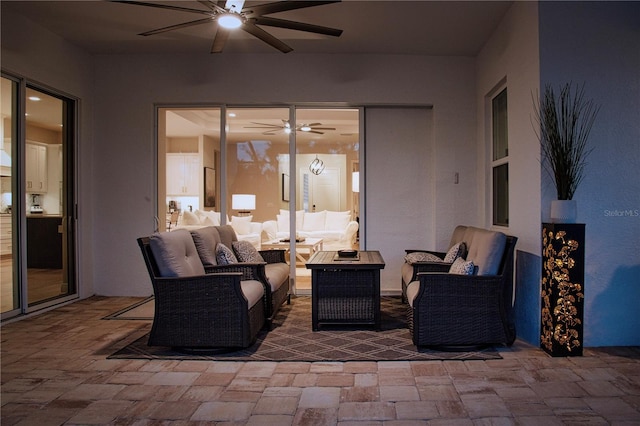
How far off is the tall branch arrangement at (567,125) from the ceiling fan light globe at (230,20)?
2292 mm

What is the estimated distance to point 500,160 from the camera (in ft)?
14.4

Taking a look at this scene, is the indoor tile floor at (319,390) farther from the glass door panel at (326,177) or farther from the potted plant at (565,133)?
the glass door panel at (326,177)

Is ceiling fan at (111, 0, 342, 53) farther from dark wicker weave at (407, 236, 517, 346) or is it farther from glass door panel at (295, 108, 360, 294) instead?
dark wicker weave at (407, 236, 517, 346)

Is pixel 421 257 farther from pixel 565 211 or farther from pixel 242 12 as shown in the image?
pixel 242 12

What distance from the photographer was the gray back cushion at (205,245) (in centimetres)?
367

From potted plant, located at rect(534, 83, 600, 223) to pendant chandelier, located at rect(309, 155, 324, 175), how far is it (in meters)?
2.81

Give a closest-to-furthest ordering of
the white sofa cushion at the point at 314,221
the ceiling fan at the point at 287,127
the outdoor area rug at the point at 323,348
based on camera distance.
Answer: the outdoor area rug at the point at 323,348
the ceiling fan at the point at 287,127
the white sofa cushion at the point at 314,221

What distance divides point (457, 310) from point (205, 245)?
2.11 metres

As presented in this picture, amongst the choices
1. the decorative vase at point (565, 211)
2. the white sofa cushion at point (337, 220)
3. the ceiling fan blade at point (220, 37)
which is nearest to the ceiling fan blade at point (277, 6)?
the ceiling fan blade at point (220, 37)

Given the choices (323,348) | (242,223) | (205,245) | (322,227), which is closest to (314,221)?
(322,227)

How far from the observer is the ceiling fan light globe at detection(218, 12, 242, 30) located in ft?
9.86

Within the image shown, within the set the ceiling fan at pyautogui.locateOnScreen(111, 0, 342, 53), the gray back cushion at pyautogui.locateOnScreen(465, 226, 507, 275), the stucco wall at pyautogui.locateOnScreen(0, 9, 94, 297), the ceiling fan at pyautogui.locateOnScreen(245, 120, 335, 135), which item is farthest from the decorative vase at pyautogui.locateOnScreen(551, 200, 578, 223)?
the stucco wall at pyautogui.locateOnScreen(0, 9, 94, 297)

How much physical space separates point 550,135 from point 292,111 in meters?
2.97

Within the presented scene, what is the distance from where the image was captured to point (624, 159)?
3.16m
